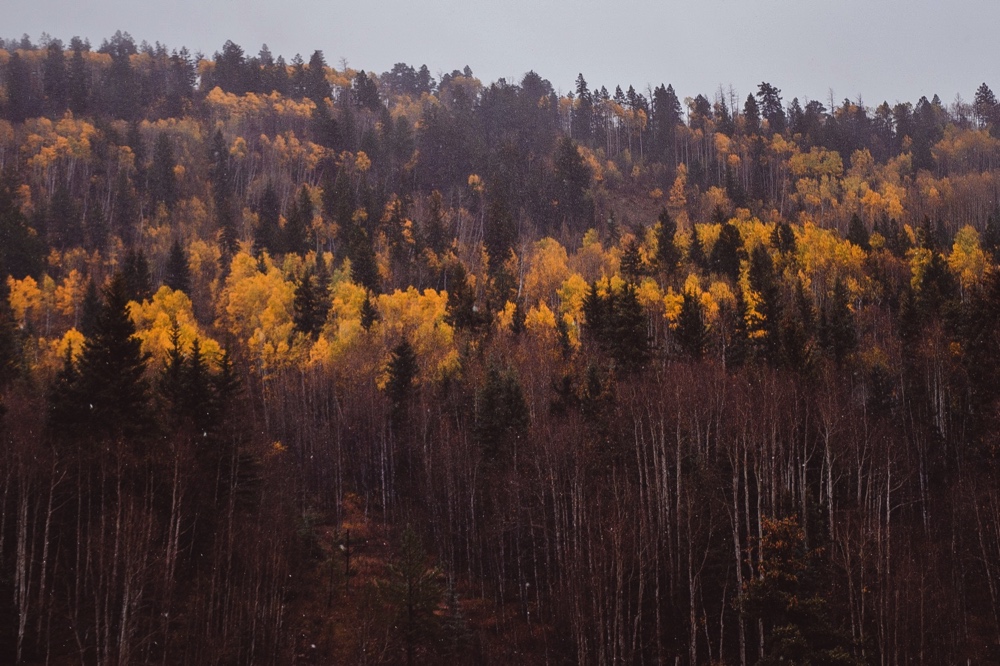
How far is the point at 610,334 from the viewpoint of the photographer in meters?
45.4

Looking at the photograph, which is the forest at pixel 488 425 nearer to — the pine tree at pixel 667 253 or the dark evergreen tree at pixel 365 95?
the pine tree at pixel 667 253

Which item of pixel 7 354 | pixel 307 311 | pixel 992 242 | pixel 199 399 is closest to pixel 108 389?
pixel 199 399

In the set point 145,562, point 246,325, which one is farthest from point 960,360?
point 246,325

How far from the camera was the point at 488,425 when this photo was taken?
41.5 meters

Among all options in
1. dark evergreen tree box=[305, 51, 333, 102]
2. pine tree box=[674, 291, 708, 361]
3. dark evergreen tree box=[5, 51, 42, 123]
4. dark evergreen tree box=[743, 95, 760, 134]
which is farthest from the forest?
dark evergreen tree box=[305, 51, 333, 102]

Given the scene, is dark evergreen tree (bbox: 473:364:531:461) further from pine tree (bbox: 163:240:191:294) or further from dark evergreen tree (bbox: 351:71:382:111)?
dark evergreen tree (bbox: 351:71:382:111)

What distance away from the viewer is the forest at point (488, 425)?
2698 centimetres

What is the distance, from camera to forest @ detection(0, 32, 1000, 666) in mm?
26984

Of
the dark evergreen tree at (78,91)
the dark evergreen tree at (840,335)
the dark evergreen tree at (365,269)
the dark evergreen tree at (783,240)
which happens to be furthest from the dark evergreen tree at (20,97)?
the dark evergreen tree at (840,335)

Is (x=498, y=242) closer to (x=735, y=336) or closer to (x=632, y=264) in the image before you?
(x=632, y=264)

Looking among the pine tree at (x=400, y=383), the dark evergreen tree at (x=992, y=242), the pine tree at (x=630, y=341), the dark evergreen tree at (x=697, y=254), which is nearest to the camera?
the pine tree at (x=630, y=341)

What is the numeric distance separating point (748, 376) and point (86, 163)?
112 meters

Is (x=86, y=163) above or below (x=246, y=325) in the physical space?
above

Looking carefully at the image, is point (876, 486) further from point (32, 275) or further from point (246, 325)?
point (32, 275)
